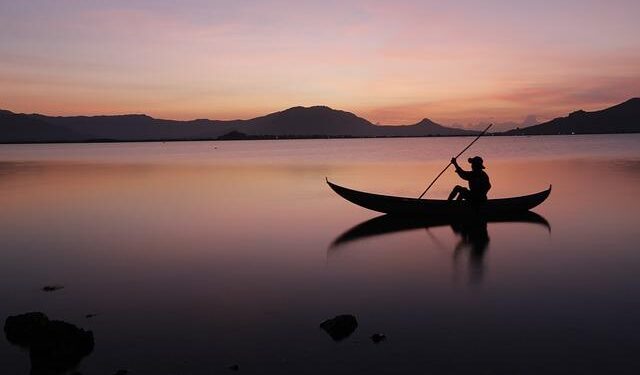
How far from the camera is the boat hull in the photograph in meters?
18.3

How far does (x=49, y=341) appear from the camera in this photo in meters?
7.33

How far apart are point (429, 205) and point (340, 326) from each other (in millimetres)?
11085

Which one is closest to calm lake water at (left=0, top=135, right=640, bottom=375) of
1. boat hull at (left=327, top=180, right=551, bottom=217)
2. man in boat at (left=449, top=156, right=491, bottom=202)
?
boat hull at (left=327, top=180, right=551, bottom=217)

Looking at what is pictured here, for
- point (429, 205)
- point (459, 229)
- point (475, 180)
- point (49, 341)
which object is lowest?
point (459, 229)

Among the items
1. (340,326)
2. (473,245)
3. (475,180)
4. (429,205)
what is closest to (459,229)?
(429,205)

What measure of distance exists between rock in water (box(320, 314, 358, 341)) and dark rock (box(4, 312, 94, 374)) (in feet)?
11.3

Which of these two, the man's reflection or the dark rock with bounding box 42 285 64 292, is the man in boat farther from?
the dark rock with bounding box 42 285 64 292

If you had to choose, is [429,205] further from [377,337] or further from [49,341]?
[49,341]

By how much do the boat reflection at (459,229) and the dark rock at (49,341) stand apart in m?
7.77

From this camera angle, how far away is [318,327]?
852 cm

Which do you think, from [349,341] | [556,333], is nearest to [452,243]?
[556,333]

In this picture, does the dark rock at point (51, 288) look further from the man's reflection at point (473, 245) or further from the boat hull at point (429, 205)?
the boat hull at point (429, 205)

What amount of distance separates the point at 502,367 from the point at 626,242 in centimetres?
1043

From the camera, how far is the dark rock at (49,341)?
7145 mm
